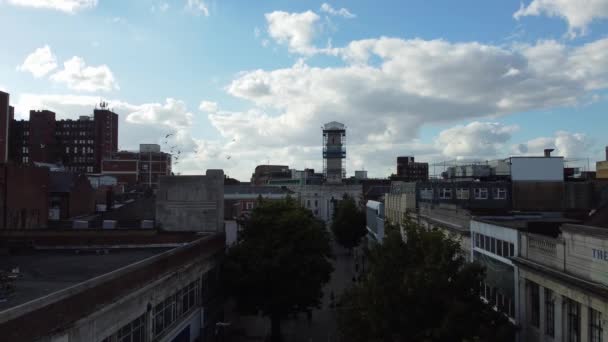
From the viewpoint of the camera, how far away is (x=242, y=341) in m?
38.9

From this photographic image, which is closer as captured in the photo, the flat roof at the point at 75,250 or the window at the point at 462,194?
the flat roof at the point at 75,250

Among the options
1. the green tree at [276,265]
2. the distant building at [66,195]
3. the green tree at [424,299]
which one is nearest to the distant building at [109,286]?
the green tree at [276,265]

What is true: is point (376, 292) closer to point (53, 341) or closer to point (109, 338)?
point (109, 338)

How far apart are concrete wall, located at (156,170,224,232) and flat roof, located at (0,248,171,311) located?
542cm

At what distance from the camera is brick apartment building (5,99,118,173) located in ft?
449

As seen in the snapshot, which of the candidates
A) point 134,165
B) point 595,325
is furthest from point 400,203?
point 134,165

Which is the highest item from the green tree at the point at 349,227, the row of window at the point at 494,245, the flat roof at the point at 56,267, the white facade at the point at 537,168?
the white facade at the point at 537,168

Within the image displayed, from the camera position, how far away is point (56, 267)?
84.8 feet

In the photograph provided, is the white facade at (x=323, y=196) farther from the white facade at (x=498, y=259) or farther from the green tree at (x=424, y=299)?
the green tree at (x=424, y=299)

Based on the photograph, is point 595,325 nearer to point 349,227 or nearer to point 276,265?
point 276,265

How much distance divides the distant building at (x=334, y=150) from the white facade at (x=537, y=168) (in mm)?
98637

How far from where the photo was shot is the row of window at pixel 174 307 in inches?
963

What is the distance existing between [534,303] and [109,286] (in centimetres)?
1723

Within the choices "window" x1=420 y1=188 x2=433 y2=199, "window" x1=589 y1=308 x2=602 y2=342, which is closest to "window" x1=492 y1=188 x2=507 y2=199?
"window" x1=420 y1=188 x2=433 y2=199
